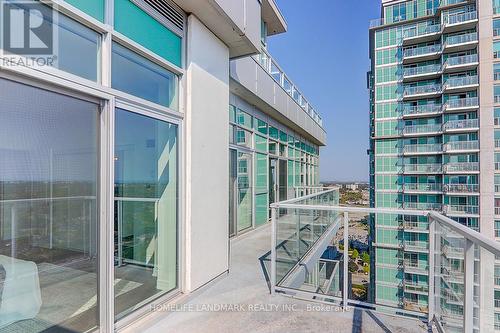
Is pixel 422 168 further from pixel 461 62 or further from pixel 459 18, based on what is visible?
pixel 459 18

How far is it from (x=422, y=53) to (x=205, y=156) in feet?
91.6

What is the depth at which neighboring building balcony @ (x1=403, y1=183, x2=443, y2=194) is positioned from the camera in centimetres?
2122

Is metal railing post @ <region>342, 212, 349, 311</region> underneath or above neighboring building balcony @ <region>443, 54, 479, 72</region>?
underneath

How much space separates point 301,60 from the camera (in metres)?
13.4

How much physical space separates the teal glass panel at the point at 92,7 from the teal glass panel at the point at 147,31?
0.17 metres

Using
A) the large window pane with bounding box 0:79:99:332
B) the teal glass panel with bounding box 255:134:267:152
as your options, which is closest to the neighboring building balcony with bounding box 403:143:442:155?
the teal glass panel with bounding box 255:134:267:152

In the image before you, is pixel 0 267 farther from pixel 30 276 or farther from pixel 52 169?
pixel 52 169

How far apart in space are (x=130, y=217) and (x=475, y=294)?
2793 mm

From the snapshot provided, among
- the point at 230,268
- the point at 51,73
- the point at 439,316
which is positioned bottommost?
the point at 230,268

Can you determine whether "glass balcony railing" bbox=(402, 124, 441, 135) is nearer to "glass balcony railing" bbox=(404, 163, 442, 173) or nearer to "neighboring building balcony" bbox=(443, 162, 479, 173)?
"glass balcony railing" bbox=(404, 163, 442, 173)

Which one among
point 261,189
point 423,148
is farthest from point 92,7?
point 423,148

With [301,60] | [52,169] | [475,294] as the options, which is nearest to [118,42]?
[52,169]

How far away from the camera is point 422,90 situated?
23.4m

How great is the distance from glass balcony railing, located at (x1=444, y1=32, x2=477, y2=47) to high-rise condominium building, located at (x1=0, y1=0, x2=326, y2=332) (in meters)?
25.5
